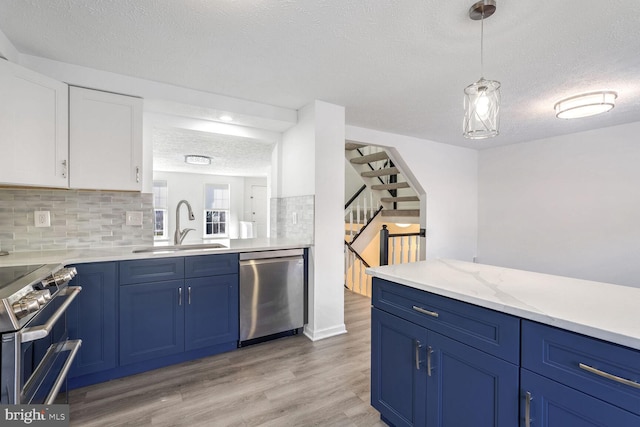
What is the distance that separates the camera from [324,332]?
114 inches

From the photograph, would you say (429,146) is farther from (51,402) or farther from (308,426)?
(51,402)

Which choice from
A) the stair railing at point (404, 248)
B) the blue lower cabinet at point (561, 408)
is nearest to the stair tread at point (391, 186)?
the stair railing at point (404, 248)

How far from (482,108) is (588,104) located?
1.90 metres

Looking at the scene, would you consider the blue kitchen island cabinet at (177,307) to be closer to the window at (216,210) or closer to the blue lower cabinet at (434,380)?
the blue lower cabinet at (434,380)

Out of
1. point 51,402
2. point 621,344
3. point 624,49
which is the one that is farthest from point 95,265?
point 624,49

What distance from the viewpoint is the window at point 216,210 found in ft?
23.3

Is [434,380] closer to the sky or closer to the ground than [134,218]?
closer to the ground

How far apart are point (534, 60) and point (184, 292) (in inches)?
125

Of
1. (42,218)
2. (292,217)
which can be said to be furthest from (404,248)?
(42,218)

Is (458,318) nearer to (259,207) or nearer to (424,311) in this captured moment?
(424,311)

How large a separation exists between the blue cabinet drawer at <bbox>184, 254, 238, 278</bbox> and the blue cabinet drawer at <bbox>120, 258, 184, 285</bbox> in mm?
60

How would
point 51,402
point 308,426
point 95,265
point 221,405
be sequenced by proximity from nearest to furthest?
point 51,402
point 308,426
point 221,405
point 95,265

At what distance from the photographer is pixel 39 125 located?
195 cm

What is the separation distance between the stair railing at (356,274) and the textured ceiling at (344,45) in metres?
2.57
